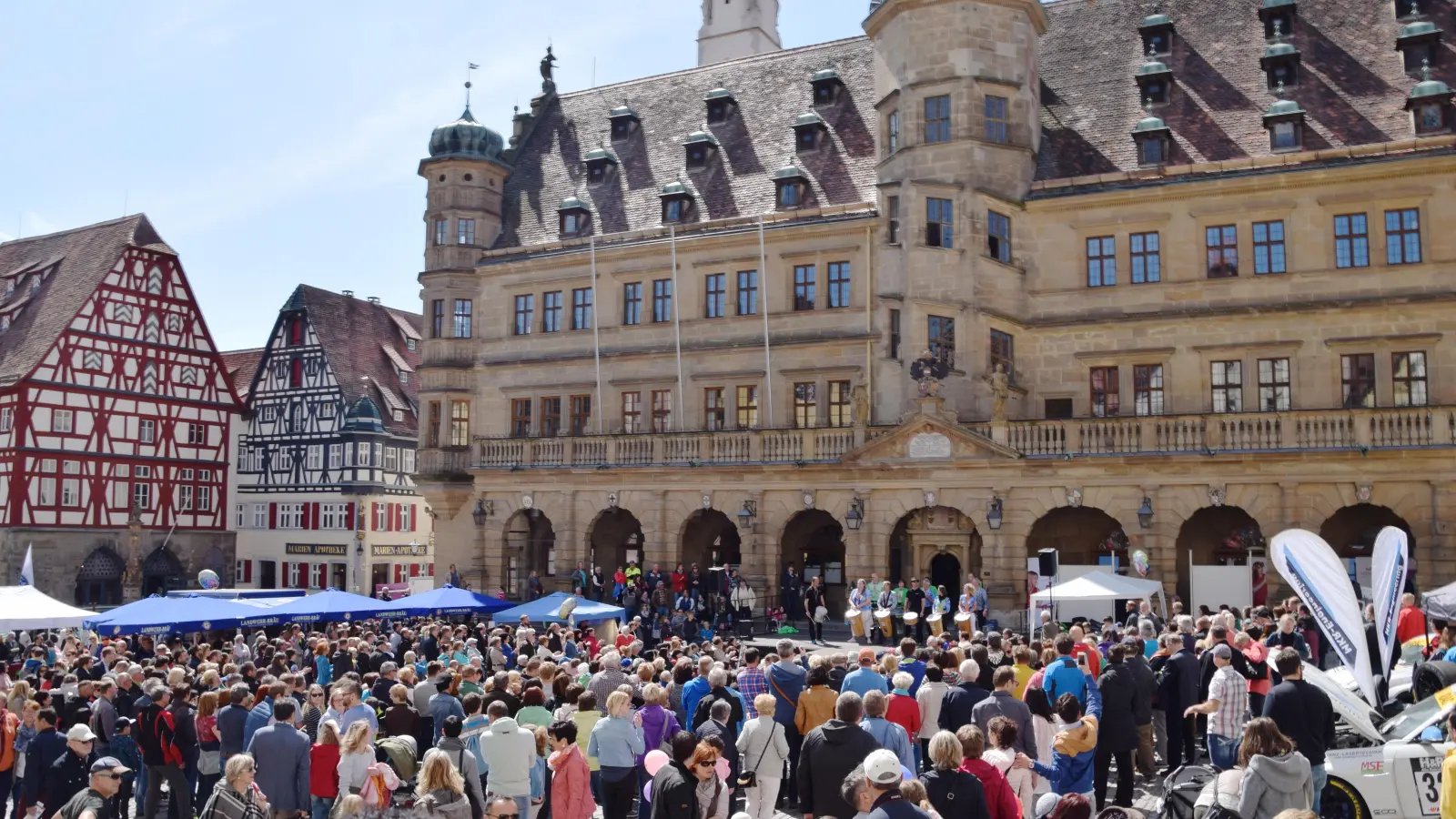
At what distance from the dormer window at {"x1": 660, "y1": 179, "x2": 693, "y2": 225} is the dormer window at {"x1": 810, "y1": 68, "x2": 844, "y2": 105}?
5430mm

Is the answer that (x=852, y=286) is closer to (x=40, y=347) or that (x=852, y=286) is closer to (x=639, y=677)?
(x=639, y=677)

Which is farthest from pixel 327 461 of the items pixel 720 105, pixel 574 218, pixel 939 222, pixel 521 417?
pixel 939 222

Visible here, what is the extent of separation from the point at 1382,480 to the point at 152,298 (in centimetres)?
4722

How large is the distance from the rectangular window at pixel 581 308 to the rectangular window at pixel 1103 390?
15695 millimetres

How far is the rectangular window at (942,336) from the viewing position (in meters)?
33.5

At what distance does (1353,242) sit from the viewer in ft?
105

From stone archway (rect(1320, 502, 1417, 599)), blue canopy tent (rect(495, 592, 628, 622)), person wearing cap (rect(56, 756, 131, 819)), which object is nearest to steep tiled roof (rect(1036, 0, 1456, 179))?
stone archway (rect(1320, 502, 1417, 599))

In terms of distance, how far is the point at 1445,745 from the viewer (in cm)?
1087

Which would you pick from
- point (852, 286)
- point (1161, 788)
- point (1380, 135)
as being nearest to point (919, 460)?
point (852, 286)

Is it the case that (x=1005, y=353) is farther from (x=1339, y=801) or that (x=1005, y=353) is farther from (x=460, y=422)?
(x=1339, y=801)

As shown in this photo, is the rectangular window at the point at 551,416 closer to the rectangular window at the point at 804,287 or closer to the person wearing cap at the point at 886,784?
the rectangular window at the point at 804,287

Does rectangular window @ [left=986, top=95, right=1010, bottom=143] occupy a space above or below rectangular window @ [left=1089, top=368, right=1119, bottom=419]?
above

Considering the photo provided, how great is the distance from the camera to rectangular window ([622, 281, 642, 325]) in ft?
131

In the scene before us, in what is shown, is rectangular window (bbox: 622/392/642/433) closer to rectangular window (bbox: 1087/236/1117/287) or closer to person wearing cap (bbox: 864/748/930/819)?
rectangular window (bbox: 1087/236/1117/287)
